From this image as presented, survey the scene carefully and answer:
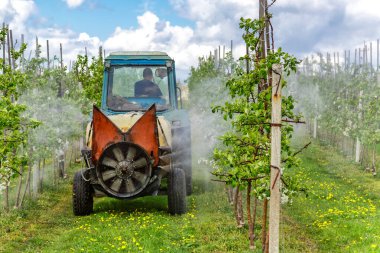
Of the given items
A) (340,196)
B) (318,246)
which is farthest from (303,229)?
(340,196)

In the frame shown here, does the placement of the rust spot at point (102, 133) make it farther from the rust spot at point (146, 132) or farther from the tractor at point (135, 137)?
the rust spot at point (146, 132)

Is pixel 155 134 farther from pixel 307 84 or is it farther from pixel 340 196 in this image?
pixel 307 84

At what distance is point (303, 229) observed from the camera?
11852 mm

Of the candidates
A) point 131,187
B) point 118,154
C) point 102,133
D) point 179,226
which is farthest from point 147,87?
point 179,226

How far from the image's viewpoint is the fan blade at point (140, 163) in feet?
38.5

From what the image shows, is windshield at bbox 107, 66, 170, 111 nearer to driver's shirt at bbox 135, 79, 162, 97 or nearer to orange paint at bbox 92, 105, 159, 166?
driver's shirt at bbox 135, 79, 162, 97

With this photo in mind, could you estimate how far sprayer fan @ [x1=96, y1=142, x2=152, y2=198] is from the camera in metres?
11.6

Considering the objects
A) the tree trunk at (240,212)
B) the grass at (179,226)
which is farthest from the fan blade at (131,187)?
the tree trunk at (240,212)

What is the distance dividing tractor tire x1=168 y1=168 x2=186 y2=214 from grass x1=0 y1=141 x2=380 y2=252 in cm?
27

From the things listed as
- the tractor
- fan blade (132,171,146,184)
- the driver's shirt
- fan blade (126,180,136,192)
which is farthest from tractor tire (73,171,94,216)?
the driver's shirt

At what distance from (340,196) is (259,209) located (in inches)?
157

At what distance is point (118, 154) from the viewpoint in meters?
11.7

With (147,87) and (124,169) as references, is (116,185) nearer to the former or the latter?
(124,169)

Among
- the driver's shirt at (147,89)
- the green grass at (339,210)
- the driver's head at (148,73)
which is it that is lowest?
the green grass at (339,210)
